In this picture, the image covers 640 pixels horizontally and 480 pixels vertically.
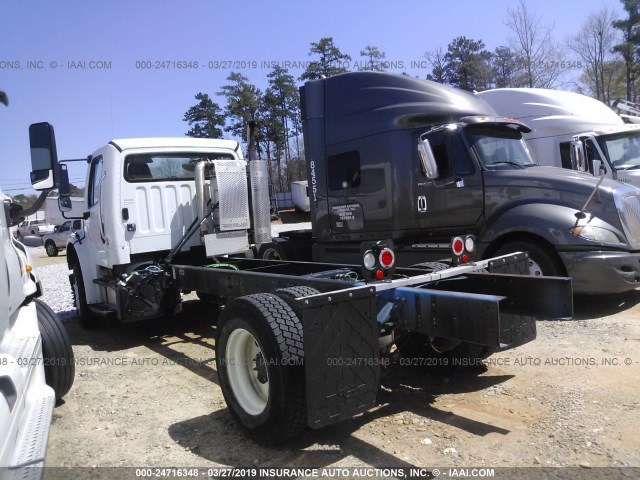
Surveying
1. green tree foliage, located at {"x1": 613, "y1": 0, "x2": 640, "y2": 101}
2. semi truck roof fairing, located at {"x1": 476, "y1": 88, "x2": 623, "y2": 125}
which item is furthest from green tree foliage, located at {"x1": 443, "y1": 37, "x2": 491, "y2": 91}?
semi truck roof fairing, located at {"x1": 476, "y1": 88, "x2": 623, "y2": 125}

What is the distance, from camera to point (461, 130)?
23.8ft

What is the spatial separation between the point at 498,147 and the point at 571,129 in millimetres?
4663

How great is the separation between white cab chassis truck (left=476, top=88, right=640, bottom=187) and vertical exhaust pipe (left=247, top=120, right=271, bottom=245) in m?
6.21

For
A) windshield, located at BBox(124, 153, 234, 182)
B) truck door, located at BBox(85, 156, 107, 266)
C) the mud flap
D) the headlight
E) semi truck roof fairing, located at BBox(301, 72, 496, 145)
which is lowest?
the mud flap

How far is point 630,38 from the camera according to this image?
32.1 metres

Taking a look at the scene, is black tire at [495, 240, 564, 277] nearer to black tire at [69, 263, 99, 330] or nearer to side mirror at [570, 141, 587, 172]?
side mirror at [570, 141, 587, 172]

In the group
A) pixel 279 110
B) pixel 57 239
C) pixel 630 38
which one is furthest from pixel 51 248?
pixel 630 38

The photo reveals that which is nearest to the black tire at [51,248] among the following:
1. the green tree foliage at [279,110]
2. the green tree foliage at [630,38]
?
the green tree foliage at [279,110]

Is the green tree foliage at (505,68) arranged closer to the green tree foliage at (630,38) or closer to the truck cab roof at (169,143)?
the green tree foliage at (630,38)

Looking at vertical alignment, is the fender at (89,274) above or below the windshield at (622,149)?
below

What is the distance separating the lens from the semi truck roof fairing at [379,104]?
764cm

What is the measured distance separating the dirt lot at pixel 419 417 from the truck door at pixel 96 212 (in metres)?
1.56

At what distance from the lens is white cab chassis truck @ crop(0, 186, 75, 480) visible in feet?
7.73

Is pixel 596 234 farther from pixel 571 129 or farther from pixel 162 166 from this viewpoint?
pixel 162 166
